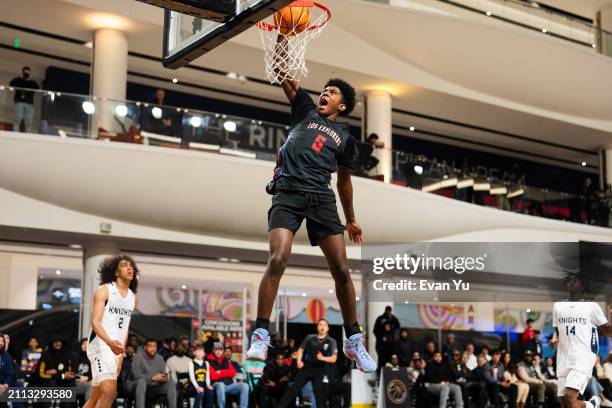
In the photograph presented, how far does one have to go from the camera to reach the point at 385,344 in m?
20.1

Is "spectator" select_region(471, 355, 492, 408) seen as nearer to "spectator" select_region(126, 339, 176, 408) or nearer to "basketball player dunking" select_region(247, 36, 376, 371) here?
"spectator" select_region(126, 339, 176, 408)

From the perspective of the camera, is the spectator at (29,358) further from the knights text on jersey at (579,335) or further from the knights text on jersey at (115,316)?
the knights text on jersey at (579,335)

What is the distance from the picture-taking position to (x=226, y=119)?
64.0 ft

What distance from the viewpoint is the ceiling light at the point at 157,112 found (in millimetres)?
18897

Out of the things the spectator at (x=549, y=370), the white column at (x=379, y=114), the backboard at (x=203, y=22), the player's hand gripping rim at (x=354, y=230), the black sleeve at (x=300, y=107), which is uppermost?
the white column at (x=379, y=114)

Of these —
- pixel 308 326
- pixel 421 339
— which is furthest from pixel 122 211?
pixel 421 339

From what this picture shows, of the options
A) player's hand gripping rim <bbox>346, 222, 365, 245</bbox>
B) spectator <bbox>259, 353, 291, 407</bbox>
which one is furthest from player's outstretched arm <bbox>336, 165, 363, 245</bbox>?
spectator <bbox>259, 353, 291, 407</bbox>

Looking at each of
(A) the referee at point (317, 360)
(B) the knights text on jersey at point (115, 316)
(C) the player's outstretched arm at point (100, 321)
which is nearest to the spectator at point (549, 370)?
(A) the referee at point (317, 360)

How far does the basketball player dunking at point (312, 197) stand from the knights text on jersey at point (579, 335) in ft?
16.2

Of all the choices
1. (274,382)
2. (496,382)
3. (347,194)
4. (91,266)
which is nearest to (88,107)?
(91,266)

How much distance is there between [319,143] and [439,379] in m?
13.4

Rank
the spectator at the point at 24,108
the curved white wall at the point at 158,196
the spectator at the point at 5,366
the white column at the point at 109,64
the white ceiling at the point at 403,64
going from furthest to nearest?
1. the white ceiling at the point at 403,64
2. the white column at the point at 109,64
3. the curved white wall at the point at 158,196
4. the spectator at the point at 24,108
5. the spectator at the point at 5,366

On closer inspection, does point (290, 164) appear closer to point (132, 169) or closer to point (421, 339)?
point (132, 169)

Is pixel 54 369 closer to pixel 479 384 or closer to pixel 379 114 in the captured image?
pixel 479 384
